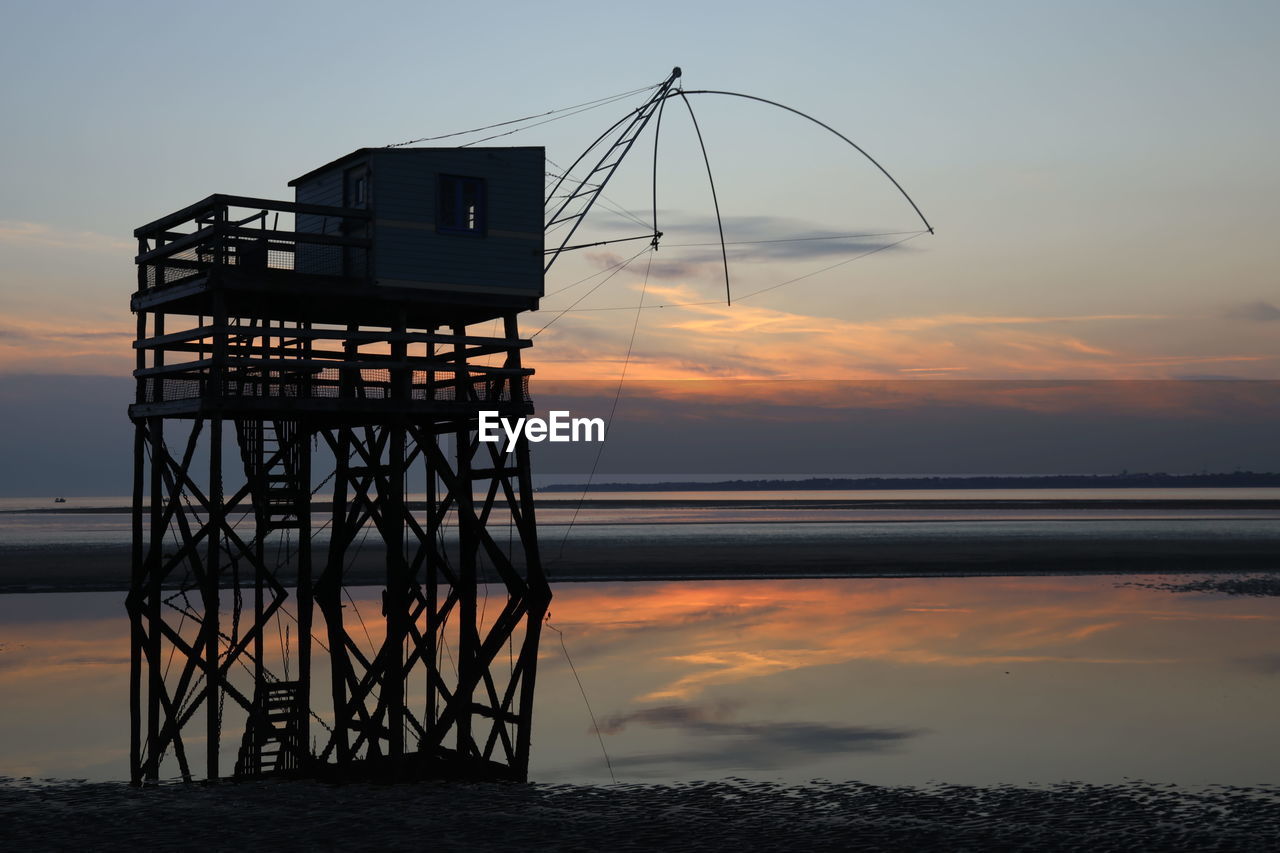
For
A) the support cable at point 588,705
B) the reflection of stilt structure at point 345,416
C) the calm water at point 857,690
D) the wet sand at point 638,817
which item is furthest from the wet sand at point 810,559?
the wet sand at point 638,817

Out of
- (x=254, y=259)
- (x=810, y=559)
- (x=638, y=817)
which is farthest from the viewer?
(x=810, y=559)

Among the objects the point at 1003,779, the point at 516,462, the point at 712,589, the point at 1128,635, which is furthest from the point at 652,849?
the point at 712,589

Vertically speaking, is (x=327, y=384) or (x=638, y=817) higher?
(x=327, y=384)

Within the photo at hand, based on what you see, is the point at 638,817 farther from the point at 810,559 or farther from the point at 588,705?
the point at 810,559

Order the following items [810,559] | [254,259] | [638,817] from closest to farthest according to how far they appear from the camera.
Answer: [638,817] → [254,259] → [810,559]

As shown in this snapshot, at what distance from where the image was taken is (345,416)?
79.8 feet

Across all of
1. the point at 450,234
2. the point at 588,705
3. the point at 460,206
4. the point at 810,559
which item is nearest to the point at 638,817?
the point at 588,705

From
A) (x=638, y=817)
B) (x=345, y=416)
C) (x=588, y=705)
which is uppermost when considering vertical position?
(x=345, y=416)

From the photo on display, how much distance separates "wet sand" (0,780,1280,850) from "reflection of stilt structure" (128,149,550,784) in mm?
2792

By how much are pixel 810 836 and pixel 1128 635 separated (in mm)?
21145

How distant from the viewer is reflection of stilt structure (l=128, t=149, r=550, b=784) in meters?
21.6

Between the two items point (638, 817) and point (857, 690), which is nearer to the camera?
point (638, 817)

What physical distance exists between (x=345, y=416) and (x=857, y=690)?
1172cm

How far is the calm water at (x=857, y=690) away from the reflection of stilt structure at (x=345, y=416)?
1.36 m
